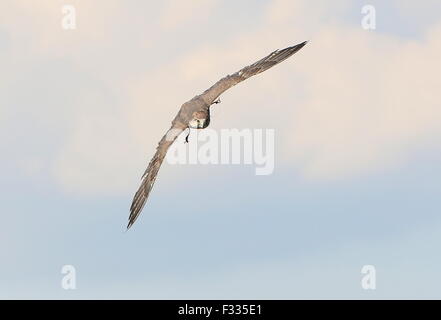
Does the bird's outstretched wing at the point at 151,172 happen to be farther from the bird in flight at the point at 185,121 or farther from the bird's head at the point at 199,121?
the bird's head at the point at 199,121

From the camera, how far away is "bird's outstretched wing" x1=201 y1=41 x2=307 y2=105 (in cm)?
2853

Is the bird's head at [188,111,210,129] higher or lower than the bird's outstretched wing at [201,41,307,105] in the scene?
lower

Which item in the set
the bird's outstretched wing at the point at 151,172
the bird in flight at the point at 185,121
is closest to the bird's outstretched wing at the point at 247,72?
the bird in flight at the point at 185,121

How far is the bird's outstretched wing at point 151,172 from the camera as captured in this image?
27202 millimetres

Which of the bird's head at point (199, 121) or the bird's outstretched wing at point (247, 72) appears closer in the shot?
the bird's head at point (199, 121)

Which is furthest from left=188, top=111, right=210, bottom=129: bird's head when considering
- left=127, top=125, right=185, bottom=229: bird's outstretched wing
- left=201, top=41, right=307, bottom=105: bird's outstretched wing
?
left=201, top=41, right=307, bottom=105: bird's outstretched wing

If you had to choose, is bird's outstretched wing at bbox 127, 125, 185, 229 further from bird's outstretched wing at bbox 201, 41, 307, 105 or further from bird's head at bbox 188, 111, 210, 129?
bird's outstretched wing at bbox 201, 41, 307, 105

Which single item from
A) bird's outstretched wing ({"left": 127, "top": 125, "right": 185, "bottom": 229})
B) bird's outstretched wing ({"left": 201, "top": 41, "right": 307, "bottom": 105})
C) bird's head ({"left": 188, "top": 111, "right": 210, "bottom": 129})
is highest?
bird's outstretched wing ({"left": 201, "top": 41, "right": 307, "bottom": 105})

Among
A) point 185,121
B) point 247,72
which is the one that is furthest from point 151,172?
point 247,72

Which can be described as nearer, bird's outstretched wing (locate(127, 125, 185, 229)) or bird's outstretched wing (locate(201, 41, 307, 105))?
bird's outstretched wing (locate(127, 125, 185, 229))
